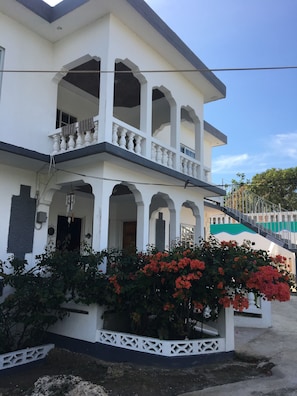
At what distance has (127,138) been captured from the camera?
7004 mm

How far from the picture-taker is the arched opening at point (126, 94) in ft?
24.6

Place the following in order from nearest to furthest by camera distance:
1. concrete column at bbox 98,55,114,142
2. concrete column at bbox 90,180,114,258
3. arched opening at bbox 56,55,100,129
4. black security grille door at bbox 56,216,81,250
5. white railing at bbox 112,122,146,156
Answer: concrete column at bbox 90,180,114,258, concrete column at bbox 98,55,114,142, white railing at bbox 112,122,146,156, arched opening at bbox 56,55,100,129, black security grille door at bbox 56,216,81,250

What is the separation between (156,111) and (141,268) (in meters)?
5.47

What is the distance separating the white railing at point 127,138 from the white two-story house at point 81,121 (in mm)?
22

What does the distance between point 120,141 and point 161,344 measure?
376cm

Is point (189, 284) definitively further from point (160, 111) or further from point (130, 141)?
point (160, 111)

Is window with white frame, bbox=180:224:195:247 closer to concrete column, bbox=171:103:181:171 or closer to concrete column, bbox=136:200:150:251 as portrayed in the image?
concrete column, bbox=171:103:181:171

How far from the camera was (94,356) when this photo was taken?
216 inches

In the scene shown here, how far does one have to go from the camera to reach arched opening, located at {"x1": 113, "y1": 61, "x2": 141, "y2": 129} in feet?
24.6

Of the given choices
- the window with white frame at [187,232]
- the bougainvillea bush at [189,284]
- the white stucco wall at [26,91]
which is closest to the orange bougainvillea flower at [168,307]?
the bougainvillea bush at [189,284]

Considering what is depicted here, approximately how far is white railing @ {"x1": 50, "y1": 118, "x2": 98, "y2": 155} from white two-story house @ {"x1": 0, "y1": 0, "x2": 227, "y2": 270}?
21 millimetres

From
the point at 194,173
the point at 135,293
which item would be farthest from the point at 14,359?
the point at 194,173

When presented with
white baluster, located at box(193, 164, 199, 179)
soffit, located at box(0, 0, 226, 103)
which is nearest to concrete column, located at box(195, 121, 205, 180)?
white baluster, located at box(193, 164, 199, 179)

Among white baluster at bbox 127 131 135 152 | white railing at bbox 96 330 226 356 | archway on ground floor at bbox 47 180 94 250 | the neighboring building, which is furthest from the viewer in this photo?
the neighboring building
